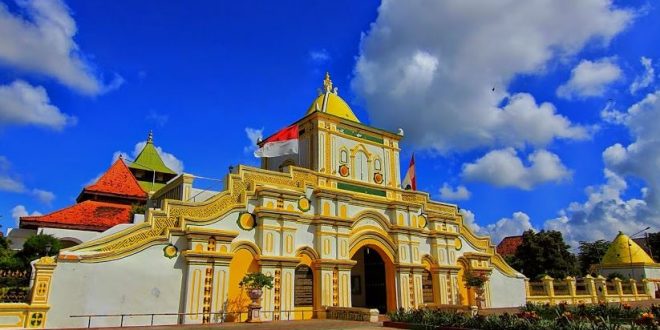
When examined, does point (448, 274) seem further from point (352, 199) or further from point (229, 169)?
point (229, 169)

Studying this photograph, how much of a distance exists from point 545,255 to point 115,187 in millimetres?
33604

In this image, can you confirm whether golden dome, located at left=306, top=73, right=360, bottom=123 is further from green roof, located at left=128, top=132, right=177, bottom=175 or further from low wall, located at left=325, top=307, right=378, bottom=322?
green roof, located at left=128, top=132, right=177, bottom=175

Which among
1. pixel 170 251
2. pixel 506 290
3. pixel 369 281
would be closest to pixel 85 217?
pixel 170 251

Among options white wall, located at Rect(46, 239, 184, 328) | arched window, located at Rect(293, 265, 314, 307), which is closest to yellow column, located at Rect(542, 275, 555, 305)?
arched window, located at Rect(293, 265, 314, 307)

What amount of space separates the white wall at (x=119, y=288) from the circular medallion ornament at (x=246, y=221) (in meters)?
2.25

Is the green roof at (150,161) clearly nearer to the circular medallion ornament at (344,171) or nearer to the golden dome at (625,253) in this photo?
the circular medallion ornament at (344,171)

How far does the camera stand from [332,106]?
22.9m

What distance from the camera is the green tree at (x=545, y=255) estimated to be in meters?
39.1

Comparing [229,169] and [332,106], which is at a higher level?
[332,106]

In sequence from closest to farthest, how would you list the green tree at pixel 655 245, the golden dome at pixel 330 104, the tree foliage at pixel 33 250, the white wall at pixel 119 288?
the white wall at pixel 119 288 < the tree foliage at pixel 33 250 < the golden dome at pixel 330 104 < the green tree at pixel 655 245

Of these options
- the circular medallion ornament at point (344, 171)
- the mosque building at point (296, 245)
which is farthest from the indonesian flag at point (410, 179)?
the circular medallion ornament at point (344, 171)

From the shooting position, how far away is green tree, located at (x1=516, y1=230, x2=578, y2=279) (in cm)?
3912

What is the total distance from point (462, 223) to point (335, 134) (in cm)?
902

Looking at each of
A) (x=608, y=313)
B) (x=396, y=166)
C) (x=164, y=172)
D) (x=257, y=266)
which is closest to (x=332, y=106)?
(x=396, y=166)
